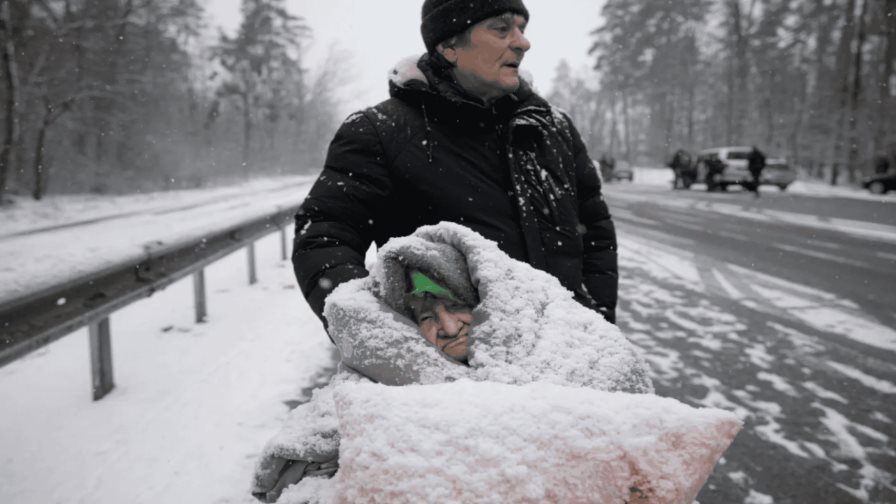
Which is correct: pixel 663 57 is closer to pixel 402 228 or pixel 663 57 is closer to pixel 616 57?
pixel 616 57

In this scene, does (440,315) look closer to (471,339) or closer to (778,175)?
(471,339)

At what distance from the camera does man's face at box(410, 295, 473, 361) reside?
1.05 m

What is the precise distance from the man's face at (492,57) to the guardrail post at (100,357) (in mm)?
2755

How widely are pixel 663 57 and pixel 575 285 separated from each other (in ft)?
183

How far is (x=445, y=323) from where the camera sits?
3.49ft

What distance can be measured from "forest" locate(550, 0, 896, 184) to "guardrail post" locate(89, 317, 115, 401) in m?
31.9

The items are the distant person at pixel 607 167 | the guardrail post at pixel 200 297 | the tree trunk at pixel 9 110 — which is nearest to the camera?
the guardrail post at pixel 200 297

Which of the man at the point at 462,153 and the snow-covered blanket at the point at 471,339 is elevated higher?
the man at the point at 462,153

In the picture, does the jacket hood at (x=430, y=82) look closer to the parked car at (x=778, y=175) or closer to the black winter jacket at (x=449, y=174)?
the black winter jacket at (x=449, y=174)

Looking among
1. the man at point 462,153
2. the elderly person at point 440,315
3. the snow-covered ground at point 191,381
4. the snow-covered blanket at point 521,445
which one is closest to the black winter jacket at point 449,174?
the man at point 462,153

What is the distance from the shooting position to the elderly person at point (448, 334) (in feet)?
3.13

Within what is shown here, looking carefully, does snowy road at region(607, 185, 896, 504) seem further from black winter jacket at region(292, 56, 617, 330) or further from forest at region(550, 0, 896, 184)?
forest at region(550, 0, 896, 184)

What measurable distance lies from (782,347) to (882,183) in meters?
25.4

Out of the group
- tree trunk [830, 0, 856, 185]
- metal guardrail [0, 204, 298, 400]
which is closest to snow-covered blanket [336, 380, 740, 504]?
metal guardrail [0, 204, 298, 400]
